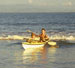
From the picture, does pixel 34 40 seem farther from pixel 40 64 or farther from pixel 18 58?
pixel 40 64

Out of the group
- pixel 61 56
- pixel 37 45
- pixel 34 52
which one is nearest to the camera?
pixel 61 56

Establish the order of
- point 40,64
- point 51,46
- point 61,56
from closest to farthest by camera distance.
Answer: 1. point 40,64
2. point 61,56
3. point 51,46

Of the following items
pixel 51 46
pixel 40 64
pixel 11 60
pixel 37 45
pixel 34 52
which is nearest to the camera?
pixel 40 64

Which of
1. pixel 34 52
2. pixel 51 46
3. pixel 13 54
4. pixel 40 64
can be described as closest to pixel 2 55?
pixel 13 54

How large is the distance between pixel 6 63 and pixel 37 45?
7.19 m

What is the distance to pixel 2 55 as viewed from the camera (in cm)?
2339

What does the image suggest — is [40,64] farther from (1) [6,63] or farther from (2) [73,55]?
(2) [73,55]

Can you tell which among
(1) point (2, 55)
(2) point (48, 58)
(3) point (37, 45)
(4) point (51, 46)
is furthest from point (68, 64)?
(4) point (51, 46)

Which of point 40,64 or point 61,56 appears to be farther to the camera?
point 61,56

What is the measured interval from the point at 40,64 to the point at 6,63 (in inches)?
76.8

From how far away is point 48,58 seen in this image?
72.5ft

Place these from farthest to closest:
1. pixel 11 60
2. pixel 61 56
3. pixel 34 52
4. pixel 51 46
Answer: pixel 51 46
pixel 34 52
pixel 61 56
pixel 11 60

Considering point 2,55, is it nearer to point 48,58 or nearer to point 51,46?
point 48,58

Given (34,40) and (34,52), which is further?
(34,40)
